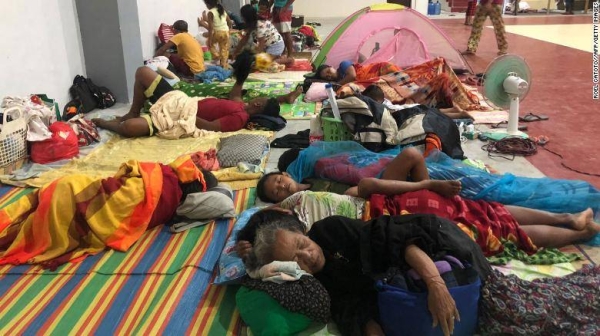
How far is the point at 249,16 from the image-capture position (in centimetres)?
767

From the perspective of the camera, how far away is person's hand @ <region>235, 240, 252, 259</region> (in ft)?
7.48

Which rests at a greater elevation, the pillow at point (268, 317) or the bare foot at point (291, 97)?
the bare foot at point (291, 97)

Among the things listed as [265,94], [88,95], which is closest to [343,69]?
[265,94]

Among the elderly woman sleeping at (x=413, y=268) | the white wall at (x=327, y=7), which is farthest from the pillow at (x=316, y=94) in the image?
the white wall at (x=327, y=7)

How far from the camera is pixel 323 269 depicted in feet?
6.91


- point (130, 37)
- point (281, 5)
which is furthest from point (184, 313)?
point (281, 5)

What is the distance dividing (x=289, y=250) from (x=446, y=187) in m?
0.94

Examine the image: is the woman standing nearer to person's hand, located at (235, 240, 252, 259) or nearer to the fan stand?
the fan stand

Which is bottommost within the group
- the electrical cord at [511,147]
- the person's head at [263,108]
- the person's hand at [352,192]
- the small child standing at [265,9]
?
the electrical cord at [511,147]

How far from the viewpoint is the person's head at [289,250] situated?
1.99 meters

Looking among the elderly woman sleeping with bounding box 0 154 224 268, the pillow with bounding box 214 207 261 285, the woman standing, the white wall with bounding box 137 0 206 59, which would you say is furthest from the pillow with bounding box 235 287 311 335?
the woman standing

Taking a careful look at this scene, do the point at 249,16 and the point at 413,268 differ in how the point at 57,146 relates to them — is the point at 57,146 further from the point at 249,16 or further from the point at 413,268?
the point at 249,16

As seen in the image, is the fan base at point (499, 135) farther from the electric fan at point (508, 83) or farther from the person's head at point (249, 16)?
the person's head at point (249, 16)

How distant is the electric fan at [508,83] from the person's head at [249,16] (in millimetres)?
4648
